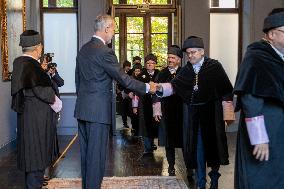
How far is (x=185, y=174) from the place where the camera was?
6465 millimetres

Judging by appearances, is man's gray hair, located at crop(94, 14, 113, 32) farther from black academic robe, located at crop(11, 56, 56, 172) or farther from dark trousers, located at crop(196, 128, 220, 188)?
dark trousers, located at crop(196, 128, 220, 188)

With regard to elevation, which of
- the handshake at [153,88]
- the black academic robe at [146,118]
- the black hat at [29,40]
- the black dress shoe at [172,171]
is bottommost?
the black dress shoe at [172,171]

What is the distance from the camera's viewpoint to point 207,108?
5316 mm

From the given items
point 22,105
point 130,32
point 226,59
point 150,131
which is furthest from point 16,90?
point 130,32

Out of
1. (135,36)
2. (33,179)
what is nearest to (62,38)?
(135,36)

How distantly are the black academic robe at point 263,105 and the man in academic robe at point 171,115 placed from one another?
9.86 feet

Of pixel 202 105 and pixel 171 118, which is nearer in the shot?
pixel 202 105

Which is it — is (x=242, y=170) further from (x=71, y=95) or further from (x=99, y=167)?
(x=71, y=95)

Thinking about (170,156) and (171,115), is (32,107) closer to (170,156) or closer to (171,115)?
(171,115)

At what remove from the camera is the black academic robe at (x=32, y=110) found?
4.74 m

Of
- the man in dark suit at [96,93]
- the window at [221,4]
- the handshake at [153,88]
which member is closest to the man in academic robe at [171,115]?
the handshake at [153,88]

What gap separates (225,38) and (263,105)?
7.64 metres

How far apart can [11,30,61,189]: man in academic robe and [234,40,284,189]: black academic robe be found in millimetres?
2210

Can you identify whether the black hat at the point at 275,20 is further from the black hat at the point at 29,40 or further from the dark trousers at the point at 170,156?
the dark trousers at the point at 170,156
